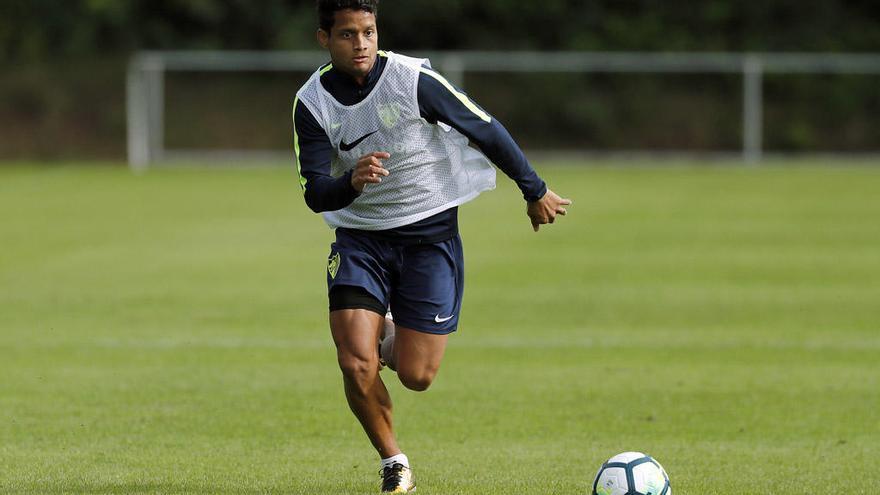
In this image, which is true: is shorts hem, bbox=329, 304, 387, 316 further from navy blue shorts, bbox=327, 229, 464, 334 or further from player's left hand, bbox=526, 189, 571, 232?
player's left hand, bbox=526, 189, 571, 232

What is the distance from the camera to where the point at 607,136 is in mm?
35969

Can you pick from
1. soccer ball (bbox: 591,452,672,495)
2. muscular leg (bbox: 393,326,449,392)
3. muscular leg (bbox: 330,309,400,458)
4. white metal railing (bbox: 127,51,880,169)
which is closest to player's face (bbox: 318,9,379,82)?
muscular leg (bbox: 330,309,400,458)

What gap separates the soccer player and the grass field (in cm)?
54

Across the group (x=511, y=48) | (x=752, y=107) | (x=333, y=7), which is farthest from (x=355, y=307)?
(x=511, y=48)

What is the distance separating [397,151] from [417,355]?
86 cm

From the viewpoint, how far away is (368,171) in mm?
5664

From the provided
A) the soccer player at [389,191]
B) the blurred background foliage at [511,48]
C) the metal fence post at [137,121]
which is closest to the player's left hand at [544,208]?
the soccer player at [389,191]

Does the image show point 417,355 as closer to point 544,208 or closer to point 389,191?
point 389,191

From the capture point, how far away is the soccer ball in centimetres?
562

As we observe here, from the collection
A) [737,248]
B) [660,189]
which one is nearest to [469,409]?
[737,248]

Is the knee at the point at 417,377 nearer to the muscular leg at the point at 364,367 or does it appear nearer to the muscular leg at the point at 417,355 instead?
the muscular leg at the point at 417,355

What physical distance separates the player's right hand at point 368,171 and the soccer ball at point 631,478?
4.57 feet

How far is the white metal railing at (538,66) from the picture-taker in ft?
112

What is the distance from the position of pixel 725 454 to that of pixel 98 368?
417cm
